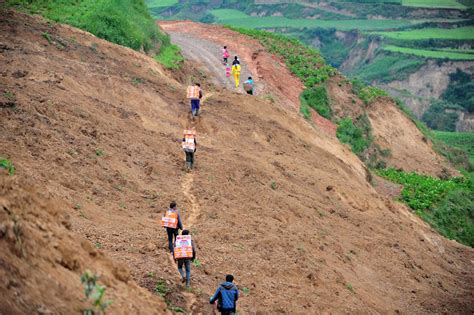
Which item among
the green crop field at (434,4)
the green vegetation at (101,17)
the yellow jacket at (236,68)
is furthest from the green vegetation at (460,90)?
the green vegetation at (101,17)

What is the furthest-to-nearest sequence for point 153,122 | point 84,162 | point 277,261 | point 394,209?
point 394,209
point 153,122
point 84,162
point 277,261

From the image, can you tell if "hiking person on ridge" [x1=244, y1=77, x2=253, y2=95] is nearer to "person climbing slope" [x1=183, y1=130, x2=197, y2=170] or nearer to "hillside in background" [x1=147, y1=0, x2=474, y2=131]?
"person climbing slope" [x1=183, y1=130, x2=197, y2=170]

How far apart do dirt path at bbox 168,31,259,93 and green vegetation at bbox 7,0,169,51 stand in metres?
3.99

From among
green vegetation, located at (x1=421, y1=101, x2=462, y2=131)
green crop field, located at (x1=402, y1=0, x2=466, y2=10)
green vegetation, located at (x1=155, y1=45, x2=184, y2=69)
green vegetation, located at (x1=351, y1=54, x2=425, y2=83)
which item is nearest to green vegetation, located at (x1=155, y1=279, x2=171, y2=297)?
green vegetation, located at (x1=155, y1=45, x2=184, y2=69)

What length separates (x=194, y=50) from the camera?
41.2 metres

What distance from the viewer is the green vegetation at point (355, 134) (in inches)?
1498

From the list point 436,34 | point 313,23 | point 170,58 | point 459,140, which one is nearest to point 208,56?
point 170,58

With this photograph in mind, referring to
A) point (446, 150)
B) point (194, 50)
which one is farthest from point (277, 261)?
point (446, 150)

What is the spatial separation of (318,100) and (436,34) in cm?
9583

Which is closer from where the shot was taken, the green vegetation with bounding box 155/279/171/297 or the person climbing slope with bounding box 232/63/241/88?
the green vegetation with bounding box 155/279/171/297

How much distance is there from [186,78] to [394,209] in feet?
40.7

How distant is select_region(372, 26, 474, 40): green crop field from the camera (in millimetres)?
122625

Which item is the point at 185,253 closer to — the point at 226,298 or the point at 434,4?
the point at 226,298

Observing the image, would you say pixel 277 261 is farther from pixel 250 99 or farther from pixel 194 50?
pixel 194 50
